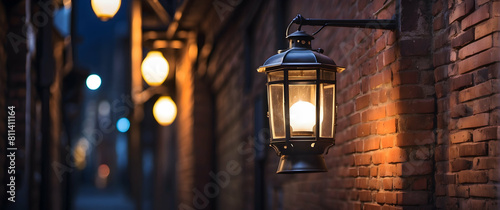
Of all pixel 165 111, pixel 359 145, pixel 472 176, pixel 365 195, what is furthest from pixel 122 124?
pixel 472 176

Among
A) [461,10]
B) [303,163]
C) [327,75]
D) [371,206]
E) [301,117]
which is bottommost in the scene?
[371,206]

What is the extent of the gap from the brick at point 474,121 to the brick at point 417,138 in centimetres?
25

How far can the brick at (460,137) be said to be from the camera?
9.06 feet

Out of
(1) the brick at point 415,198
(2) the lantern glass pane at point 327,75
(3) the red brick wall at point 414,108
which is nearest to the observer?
(3) the red brick wall at point 414,108

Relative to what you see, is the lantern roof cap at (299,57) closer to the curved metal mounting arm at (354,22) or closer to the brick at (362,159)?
the curved metal mounting arm at (354,22)

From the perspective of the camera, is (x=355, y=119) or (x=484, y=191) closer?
(x=484, y=191)

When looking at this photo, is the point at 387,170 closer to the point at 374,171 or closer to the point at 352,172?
the point at 374,171

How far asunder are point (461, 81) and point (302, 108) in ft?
2.57

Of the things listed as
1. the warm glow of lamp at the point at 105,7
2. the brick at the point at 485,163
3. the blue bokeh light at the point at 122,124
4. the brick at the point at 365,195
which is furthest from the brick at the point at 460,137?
the blue bokeh light at the point at 122,124

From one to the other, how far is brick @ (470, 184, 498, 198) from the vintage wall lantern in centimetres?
82

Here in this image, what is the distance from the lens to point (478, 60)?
2688 mm

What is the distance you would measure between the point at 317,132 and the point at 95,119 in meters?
47.3

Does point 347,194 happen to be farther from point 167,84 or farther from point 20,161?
point 167,84

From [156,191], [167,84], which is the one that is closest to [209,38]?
[167,84]
